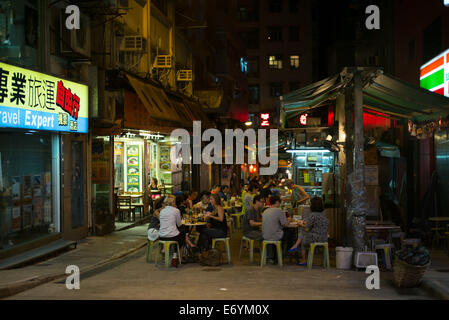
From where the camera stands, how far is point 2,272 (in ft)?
34.8

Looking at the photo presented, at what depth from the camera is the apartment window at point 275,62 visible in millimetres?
59250

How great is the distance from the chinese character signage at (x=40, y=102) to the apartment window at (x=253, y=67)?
45.9 meters

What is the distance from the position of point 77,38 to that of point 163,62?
8090 mm

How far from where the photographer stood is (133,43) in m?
19.0

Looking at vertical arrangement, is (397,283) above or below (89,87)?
below

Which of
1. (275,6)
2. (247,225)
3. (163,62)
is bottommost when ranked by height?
(247,225)

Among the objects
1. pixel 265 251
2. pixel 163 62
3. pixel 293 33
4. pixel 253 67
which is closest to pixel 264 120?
pixel 253 67

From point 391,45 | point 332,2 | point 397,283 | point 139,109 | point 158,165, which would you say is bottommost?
point 397,283

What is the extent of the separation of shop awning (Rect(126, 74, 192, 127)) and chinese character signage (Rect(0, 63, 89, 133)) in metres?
2.85

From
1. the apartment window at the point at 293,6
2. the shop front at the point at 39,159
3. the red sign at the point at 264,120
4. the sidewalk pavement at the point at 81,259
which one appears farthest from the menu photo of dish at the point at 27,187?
the apartment window at the point at 293,6

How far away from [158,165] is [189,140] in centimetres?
522

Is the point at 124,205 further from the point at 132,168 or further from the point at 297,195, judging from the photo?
the point at 297,195

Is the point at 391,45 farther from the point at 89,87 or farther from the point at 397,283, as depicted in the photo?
the point at 397,283
